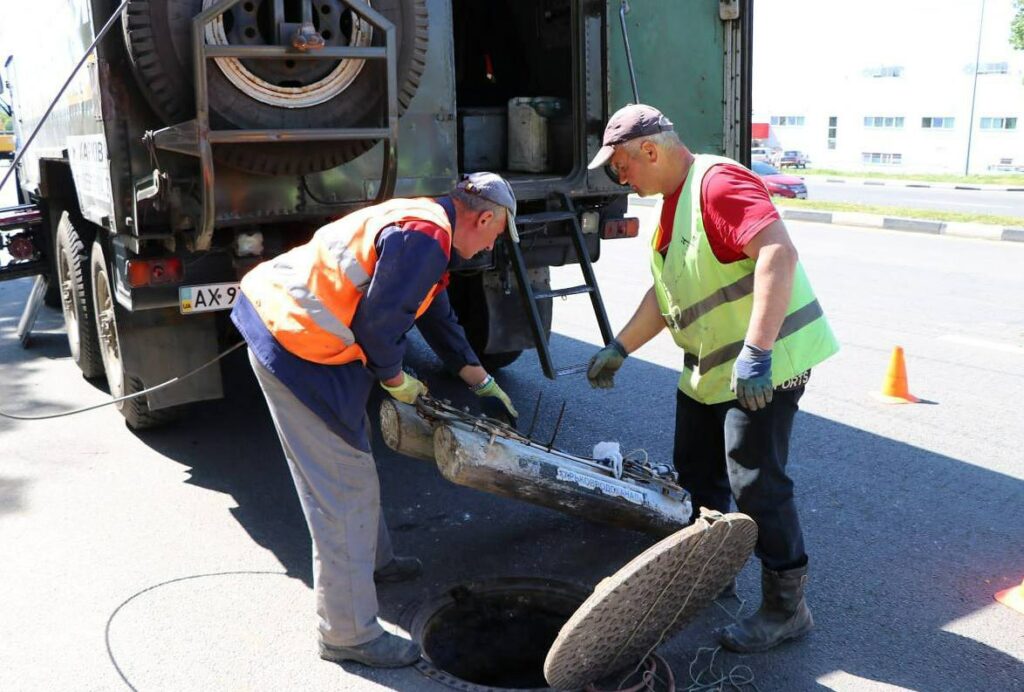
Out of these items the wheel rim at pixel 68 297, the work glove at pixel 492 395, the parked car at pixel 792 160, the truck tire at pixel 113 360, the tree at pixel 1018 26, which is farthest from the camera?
the parked car at pixel 792 160

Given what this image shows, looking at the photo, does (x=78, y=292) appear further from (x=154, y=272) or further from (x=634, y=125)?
(x=634, y=125)

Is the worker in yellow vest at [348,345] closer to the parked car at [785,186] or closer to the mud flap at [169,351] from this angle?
the mud flap at [169,351]

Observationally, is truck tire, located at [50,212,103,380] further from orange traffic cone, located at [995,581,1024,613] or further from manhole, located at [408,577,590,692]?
orange traffic cone, located at [995,581,1024,613]

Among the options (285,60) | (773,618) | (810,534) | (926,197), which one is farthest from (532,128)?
(926,197)

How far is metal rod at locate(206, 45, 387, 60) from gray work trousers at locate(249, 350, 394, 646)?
1.13m

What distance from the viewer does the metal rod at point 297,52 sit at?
3.30 meters

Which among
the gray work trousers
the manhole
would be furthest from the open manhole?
the gray work trousers

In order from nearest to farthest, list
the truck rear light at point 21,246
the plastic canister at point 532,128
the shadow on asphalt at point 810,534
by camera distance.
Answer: the shadow on asphalt at point 810,534
the plastic canister at point 532,128
the truck rear light at point 21,246

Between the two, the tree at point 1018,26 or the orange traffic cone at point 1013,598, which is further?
the tree at point 1018,26

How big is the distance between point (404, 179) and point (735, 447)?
2048 millimetres

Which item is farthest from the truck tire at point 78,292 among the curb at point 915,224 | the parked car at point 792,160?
the parked car at point 792,160

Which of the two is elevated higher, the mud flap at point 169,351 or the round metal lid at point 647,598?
the mud flap at point 169,351

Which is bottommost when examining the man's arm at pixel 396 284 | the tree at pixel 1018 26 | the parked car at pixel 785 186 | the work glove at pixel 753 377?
the parked car at pixel 785 186

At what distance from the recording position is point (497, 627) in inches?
133
